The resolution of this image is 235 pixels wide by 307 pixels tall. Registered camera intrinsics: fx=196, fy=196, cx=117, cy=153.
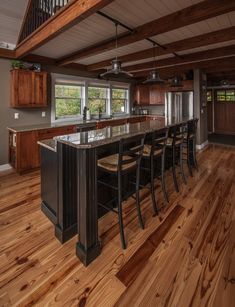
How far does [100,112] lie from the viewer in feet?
21.3

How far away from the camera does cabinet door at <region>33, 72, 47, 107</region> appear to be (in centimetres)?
438

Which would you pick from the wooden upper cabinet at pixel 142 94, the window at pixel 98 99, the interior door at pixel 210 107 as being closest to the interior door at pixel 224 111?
the interior door at pixel 210 107

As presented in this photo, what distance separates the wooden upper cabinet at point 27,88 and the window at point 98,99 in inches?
75.4

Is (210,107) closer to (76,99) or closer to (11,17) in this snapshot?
(76,99)

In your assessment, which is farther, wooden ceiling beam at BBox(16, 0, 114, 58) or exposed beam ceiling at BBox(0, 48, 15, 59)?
exposed beam ceiling at BBox(0, 48, 15, 59)

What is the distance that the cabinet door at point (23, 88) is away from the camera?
412cm

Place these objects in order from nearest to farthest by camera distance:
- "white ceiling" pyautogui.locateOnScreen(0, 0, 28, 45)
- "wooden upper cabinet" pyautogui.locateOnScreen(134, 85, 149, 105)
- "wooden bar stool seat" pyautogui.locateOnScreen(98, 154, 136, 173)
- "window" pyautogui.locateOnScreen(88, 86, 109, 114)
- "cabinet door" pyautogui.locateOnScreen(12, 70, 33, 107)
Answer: "wooden bar stool seat" pyautogui.locateOnScreen(98, 154, 136, 173) → "white ceiling" pyautogui.locateOnScreen(0, 0, 28, 45) → "cabinet door" pyautogui.locateOnScreen(12, 70, 33, 107) → "window" pyautogui.locateOnScreen(88, 86, 109, 114) → "wooden upper cabinet" pyautogui.locateOnScreen(134, 85, 149, 105)

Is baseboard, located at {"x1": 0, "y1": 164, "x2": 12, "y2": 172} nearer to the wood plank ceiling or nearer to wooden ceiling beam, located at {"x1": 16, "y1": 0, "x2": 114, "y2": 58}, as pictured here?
wooden ceiling beam, located at {"x1": 16, "y1": 0, "x2": 114, "y2": 58}

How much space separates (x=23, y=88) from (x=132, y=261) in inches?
159

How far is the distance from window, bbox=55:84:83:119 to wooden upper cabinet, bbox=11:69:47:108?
791 mm

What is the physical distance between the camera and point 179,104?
660 centimetres

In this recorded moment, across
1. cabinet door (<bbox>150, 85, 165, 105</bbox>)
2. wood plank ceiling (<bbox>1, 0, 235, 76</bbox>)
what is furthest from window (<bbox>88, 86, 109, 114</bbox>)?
cabinet door (<bbox>150, 85, 165, 105</bbox>)

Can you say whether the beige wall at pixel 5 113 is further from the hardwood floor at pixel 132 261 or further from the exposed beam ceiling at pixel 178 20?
the exposed beam ceiling at pixel 178 20

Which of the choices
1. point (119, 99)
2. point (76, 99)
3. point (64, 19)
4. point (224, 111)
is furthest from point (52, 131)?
point (224, 111)
